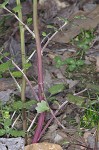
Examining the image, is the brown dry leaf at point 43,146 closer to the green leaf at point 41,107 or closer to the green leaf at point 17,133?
the green leaf at point 17,133

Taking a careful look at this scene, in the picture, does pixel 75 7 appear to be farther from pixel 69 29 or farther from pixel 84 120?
pixel 84 120

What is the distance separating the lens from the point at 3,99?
246cm

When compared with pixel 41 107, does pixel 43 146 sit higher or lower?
lower

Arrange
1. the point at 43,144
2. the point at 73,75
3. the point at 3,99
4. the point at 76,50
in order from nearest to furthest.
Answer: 1. the point at 43,144
2. the point at 3,99
3. the point at 73,75
4. the point at 76,50

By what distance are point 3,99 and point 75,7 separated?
54.0 inches

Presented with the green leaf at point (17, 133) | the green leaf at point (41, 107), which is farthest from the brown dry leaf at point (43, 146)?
the green leaf at point (41, 107)

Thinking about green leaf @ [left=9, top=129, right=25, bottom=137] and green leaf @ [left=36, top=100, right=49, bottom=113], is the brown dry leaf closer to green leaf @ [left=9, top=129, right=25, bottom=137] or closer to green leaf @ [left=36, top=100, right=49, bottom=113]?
green leaf @ [left=9, top=129, right=25, bottom=137]

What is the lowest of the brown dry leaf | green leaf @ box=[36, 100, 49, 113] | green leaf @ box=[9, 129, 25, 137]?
the brown dry leaf

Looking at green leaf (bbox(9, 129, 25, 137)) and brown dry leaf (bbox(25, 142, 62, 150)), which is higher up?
green leaf (bbox(9, 129, 25, 137))

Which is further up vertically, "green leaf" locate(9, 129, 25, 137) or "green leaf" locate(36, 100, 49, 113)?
"green leaf" locate(36, 100, 49, 113)

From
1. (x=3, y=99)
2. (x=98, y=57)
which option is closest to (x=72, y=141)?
(x=3, y=99)

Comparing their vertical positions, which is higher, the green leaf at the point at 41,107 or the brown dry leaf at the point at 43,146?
the green leaf at the point at 41,107

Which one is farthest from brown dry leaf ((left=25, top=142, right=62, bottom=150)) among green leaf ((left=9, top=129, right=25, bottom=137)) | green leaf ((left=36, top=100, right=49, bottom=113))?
green leaf ((left=36, top=100, right=49, bottom=113))

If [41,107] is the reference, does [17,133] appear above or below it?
below
